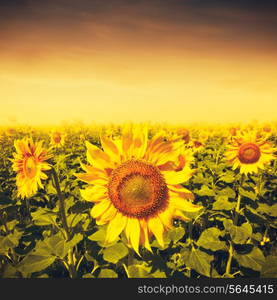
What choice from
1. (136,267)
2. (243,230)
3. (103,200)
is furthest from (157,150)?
(243,230)

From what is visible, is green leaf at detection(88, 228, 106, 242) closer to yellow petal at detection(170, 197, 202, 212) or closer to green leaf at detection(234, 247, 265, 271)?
yellow petal at detection(170, 197, 202, 212)

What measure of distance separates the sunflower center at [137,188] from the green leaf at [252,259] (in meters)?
1.04

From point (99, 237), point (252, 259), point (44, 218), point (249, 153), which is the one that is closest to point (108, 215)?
point (99, 237)

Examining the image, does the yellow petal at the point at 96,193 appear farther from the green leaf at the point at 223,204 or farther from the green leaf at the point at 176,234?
the green leaf at the point at 223,204

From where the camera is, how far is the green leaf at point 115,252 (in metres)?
1.24

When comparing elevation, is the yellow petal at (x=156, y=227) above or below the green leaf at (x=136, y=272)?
above

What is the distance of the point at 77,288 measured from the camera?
1.18 metres

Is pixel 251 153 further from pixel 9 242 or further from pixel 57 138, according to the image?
pixel 57 138

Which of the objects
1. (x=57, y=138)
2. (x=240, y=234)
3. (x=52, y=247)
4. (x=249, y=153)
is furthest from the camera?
(x=57, y=138)

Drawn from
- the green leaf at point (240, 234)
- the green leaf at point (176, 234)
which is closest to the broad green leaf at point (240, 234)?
the green leaf at point (240, 234)

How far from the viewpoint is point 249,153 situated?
2531 mm

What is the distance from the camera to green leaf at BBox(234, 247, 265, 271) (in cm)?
170

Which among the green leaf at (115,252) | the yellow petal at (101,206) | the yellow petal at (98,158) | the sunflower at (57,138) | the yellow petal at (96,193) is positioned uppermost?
the sunflower at (57,138)

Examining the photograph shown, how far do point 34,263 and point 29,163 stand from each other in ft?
1.81
